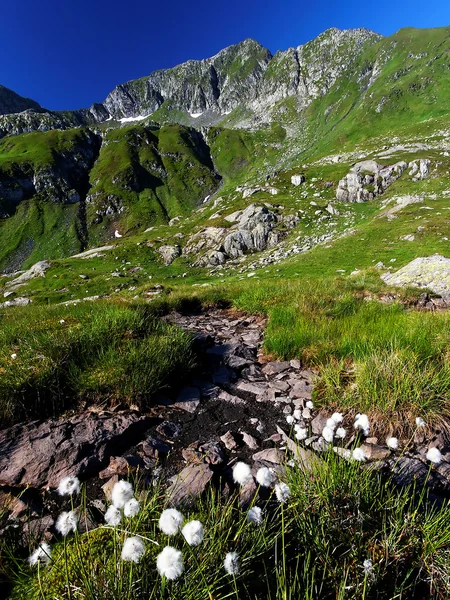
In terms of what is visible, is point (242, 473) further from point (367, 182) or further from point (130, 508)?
point (367, 182)

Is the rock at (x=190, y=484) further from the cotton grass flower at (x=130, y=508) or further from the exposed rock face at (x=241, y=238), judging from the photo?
the exposed rock face at (x=241, y=238)

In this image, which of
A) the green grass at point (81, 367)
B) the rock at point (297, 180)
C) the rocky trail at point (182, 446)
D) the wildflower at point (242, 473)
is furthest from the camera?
the rock at point (297, 180)

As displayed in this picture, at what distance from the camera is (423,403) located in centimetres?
355

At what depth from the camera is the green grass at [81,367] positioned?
4.12 metres

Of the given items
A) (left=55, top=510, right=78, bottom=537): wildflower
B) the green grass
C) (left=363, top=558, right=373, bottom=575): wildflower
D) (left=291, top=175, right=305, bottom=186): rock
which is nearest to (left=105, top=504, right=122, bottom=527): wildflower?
(left=55, top=510, right=78, bottom=537): wildflower

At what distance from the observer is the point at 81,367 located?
15.4 ft

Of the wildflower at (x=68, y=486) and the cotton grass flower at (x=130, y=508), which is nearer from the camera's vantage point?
the cotton grass flower at (x=130, y=508)

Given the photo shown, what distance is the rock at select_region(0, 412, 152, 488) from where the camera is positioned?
3.13 metres

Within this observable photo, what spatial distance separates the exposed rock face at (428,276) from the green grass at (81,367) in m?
11.3

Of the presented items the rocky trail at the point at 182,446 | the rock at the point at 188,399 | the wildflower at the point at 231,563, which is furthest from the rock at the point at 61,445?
the wildflower at the point at 231,563

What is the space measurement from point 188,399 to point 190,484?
6.16 ft

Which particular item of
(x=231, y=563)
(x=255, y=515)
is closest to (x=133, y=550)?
(x=231, y=563)

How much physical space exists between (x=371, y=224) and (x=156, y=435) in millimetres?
42966

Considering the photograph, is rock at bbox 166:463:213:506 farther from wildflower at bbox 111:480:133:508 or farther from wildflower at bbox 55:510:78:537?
wildflower at bbox 55:510:78:537
